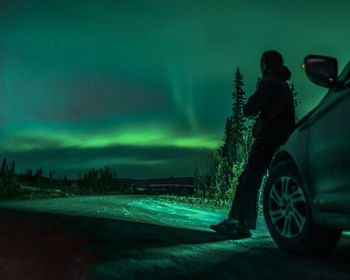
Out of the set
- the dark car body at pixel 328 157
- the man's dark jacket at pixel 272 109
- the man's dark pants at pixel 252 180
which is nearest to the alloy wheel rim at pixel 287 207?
the dark car body at pixel 328 157

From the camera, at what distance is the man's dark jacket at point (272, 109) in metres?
4.36

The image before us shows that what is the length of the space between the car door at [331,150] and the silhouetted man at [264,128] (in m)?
1.20

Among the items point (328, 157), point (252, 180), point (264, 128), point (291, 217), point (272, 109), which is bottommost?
point (291, 217)

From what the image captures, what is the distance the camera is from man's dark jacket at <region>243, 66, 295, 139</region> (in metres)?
4.36

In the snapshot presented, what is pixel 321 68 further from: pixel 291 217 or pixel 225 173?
pixel 225 173

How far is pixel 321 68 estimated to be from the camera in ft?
9.39

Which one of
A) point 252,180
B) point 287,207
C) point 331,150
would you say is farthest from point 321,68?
point 252,180

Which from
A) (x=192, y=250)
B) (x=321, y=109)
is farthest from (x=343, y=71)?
(x=192, y=250)

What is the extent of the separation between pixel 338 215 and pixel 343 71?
1279 millimetres

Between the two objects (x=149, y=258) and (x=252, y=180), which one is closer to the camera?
(x=149, y=258)

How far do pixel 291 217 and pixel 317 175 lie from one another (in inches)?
23.7

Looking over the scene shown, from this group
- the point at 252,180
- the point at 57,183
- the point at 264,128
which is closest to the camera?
the point at 264,128

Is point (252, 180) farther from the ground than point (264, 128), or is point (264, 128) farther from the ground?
point (264, 128)

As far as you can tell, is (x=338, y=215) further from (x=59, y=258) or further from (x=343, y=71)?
(x=59, y=258)
